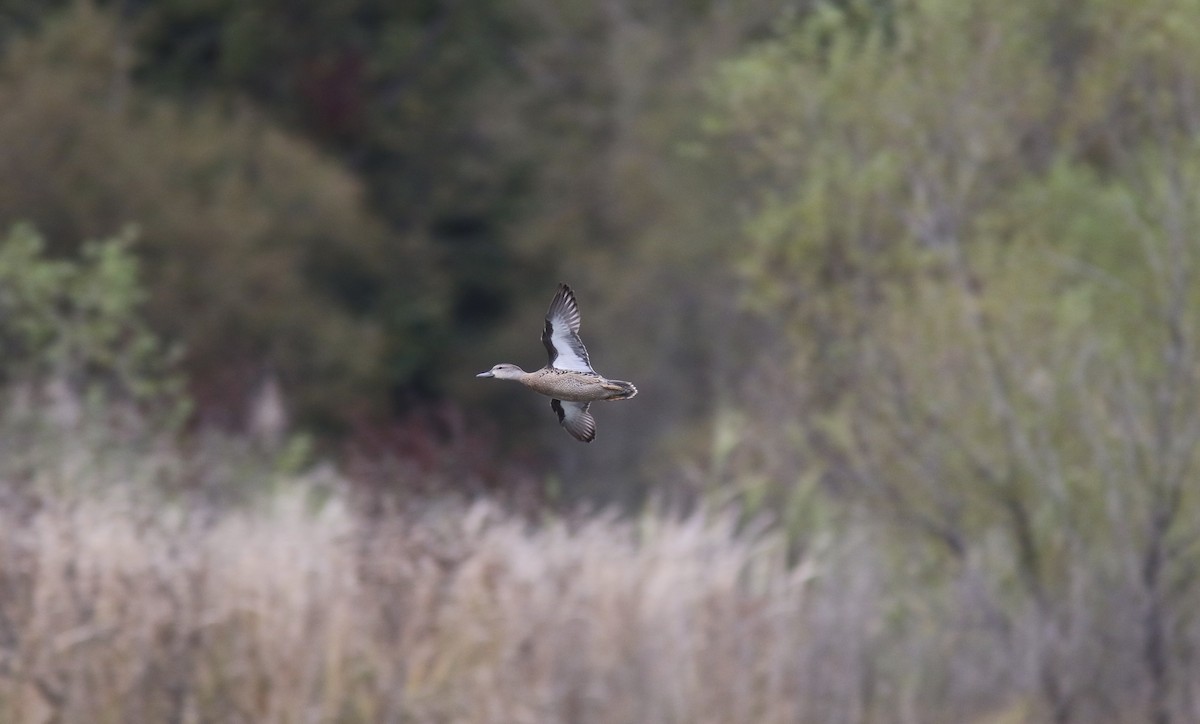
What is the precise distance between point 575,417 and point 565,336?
0.18 metres

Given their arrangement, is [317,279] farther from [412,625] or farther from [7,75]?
[412,625]

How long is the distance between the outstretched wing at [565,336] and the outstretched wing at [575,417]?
0.21 feet

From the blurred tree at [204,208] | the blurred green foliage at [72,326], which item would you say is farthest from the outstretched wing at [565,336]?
the blurred tree at [204,208]

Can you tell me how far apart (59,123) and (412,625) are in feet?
53.4

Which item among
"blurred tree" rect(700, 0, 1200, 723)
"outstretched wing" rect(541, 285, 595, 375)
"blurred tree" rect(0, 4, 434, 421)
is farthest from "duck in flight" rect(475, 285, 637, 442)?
"blurred tree" rect(0, 4, 434, 421)

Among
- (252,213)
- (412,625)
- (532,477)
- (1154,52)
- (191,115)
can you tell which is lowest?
(412,625)

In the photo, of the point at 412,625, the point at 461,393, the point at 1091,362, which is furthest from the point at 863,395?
the point at 461,393

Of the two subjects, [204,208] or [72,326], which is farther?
[204,208]

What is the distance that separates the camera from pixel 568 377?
9.98 feet

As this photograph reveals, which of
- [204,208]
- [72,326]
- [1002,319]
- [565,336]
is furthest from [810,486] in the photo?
[204,208]

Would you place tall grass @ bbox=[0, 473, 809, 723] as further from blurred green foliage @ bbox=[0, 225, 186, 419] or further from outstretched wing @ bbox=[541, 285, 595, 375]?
outstretched wing @ bbox=[541, 285, 595, 375]

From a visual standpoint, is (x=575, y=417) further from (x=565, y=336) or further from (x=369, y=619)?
(x=369, y=619)

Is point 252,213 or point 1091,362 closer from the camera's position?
point 1091,362

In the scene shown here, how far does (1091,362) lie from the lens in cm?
1076
